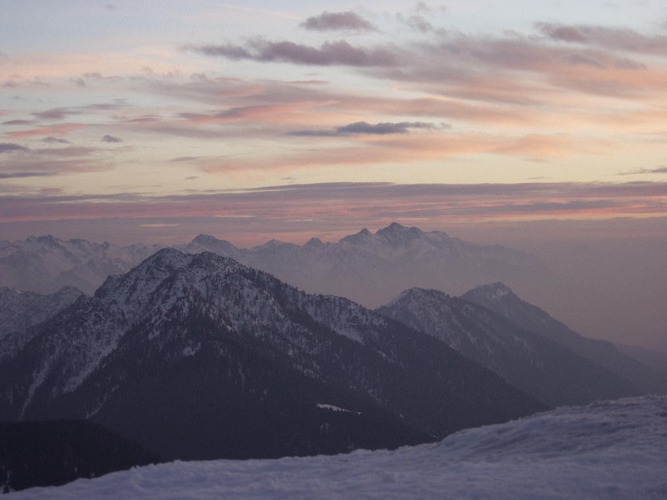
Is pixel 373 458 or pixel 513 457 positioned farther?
pixel 373 458

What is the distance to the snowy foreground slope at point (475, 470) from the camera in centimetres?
7244

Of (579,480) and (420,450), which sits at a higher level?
(579,480)

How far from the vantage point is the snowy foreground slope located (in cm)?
7244

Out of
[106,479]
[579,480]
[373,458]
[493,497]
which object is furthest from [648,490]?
[106,479]

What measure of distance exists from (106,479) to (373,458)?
33.1m

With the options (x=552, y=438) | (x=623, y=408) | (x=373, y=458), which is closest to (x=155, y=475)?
(x=373, y=458)

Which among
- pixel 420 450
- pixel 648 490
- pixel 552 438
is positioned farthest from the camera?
pixel 420 450

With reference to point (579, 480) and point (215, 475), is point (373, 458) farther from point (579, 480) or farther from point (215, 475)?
point (579, 480)

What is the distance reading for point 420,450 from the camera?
108938mm

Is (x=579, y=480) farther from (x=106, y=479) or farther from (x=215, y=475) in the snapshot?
(x=106, y=479)

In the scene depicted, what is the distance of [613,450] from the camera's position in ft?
290

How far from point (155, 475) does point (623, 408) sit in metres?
60.4

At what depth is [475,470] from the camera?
83.9m

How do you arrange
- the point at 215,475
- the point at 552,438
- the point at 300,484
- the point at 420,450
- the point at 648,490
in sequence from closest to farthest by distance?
the point at 648,490 → the point at 300,484 → the point at 215,475 → the point at 552,438 → the point at 420,450
